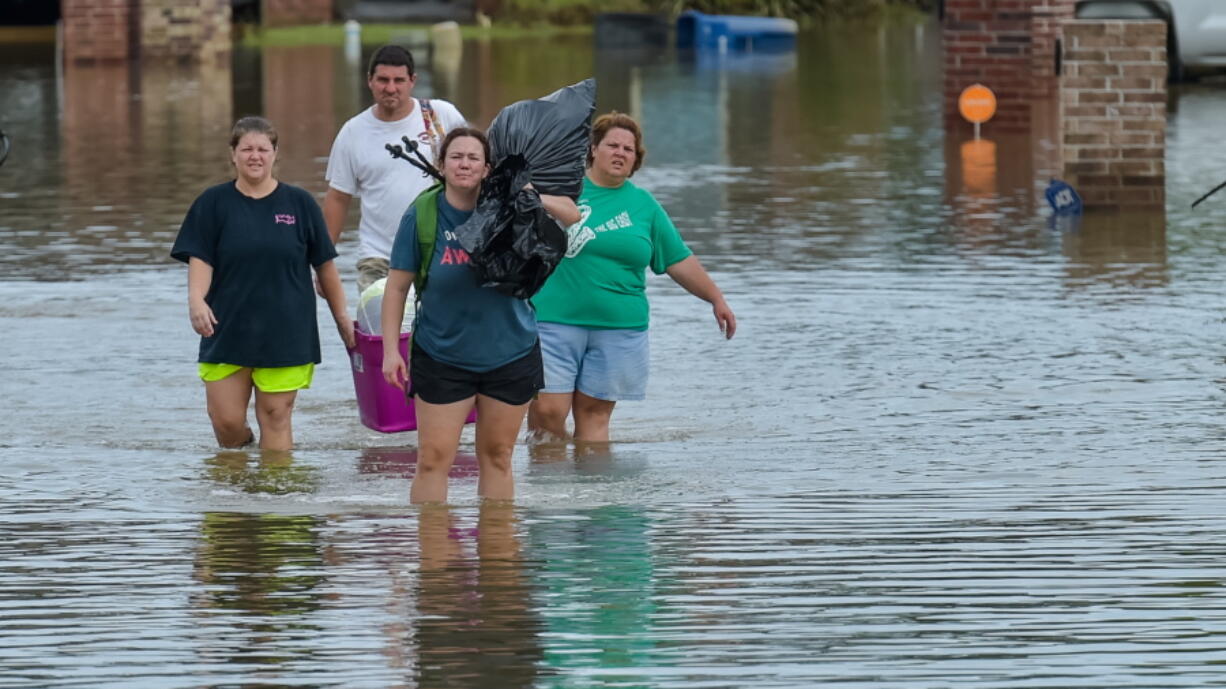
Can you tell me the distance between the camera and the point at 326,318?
13.2 m

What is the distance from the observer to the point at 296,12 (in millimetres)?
42781

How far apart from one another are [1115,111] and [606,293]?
8.11m

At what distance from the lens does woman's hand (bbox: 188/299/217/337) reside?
30.0 ft

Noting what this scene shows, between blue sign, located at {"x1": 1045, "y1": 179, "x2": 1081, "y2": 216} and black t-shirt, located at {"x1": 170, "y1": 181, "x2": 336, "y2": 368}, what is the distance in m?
8.48

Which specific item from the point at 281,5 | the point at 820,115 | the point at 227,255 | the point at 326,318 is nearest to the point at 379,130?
the point at 227,255

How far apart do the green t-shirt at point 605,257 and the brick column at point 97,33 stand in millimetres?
25230

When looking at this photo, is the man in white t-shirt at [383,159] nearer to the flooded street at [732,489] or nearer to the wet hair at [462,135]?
the flooded street at [732,489]

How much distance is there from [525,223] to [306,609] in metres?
1.61

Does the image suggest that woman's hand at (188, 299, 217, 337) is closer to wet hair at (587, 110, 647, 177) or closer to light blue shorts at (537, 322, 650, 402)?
light blue shorts at (537, 322, 650, 402)

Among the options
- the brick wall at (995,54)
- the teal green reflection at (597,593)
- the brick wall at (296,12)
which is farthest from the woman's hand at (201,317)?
the brick wall at (296,12)

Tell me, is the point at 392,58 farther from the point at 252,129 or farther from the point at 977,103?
the point at 977,103

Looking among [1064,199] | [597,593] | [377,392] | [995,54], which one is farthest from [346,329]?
[995,54]

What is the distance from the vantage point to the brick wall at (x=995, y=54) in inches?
918

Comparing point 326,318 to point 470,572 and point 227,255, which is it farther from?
point 470,572
